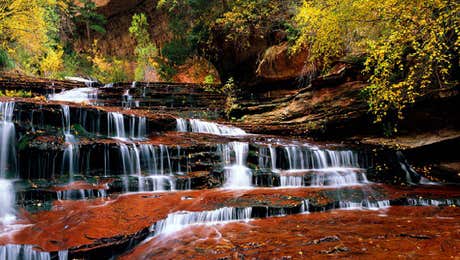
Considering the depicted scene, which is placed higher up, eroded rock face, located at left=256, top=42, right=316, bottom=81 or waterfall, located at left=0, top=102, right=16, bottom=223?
eroded rock face, located at left=256, top=42, right=316, bottom=81

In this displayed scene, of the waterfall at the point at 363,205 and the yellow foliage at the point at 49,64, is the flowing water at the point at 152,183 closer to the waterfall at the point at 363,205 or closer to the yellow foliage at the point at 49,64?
the waterfall at the point at 363,205

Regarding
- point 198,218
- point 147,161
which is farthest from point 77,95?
point 198,218

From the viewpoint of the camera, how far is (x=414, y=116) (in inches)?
374

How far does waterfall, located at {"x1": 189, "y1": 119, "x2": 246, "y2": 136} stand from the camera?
11.8 meters

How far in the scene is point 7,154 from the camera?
23.4 ft

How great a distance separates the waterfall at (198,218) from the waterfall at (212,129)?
20.3ft

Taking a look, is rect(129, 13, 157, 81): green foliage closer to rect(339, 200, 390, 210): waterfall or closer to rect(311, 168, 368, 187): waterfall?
rect(311, 168, 368, 187): waterfall

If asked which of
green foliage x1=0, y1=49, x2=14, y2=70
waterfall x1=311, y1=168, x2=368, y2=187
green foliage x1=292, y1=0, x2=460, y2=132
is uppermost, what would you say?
green foliage x1=0, y1=49, x2=14, y2=70

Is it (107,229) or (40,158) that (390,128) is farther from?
(40,158)

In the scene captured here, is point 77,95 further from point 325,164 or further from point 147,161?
point 325,164

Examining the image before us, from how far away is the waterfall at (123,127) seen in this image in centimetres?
974

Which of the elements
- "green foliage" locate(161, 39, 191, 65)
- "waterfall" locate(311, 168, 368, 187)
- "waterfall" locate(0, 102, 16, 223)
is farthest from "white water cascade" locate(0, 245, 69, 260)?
"green foliage" locate(161, 39, 191, 65)

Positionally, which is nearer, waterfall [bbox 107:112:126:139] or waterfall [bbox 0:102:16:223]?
waterfall [bbox 0:102:16:223]

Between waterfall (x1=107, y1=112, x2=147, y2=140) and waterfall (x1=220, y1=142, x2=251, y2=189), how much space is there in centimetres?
316
